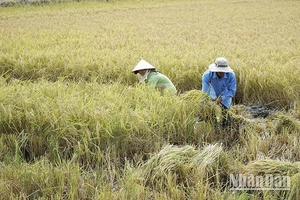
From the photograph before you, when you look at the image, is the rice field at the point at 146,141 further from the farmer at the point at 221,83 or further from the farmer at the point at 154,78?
the farmer at the point at 154,78

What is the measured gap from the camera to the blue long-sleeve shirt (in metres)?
3.38

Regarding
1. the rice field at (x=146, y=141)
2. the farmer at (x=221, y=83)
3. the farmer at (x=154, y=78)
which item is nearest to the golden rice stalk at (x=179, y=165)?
the rice field at (x=146, y=141)

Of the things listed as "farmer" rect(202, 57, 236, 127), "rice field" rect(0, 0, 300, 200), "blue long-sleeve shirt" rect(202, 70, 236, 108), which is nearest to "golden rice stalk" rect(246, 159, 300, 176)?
"rice field" rect(0, 0, 300, 200)

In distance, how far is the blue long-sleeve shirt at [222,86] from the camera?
3.38 m

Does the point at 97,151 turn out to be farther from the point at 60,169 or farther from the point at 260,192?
the point at 260,192

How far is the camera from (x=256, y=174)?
2.15 metres

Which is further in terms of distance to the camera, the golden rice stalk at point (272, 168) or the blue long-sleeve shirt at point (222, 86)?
the blue long-sleeve shirt at point (222, 86)

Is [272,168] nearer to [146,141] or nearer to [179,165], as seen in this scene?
[179,165]

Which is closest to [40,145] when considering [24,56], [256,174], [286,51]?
[256,174]

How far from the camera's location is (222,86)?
3.51 meters

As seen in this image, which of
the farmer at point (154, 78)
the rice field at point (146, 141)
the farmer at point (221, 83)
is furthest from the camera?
the farmer at point (154, 78)

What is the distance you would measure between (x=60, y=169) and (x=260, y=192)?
1.42 m

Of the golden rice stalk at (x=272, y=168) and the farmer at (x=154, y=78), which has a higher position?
the farmer at (x=154, y=78)

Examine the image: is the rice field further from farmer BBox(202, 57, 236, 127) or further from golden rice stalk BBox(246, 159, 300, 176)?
farmer BBox(202, 57, 236, 127)
